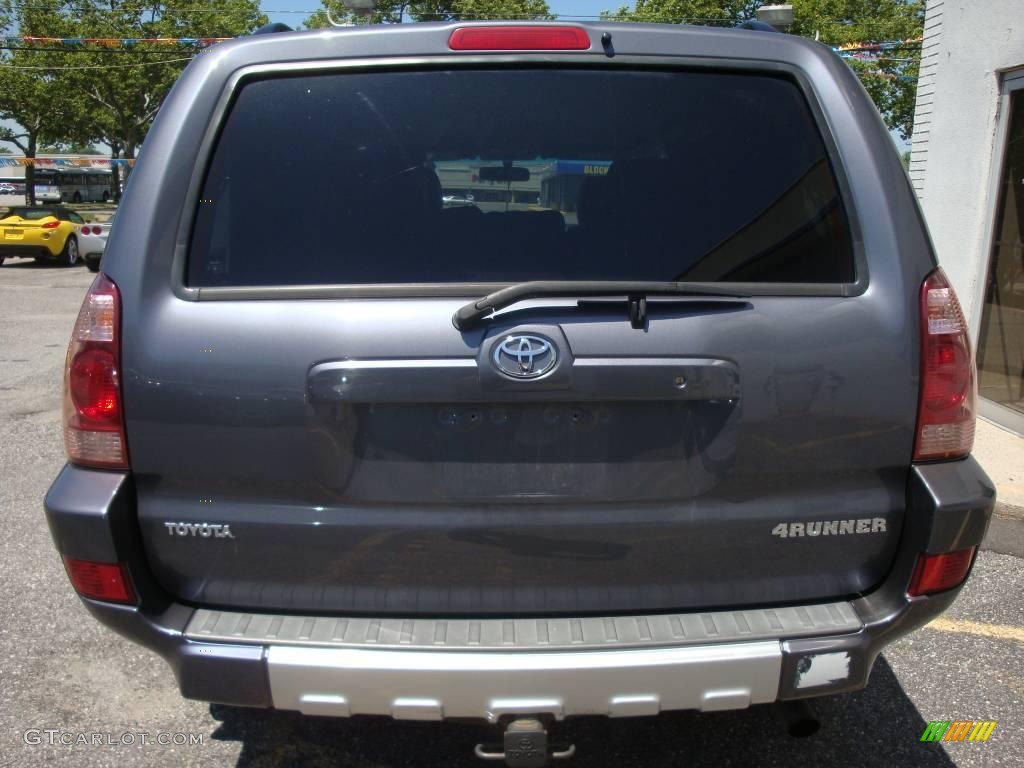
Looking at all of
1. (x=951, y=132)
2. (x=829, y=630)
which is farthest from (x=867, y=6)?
(x=829, y=630)

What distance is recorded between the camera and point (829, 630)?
2.04 metres

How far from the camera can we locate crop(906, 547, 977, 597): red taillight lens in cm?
207

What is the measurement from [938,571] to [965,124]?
20.4 feet

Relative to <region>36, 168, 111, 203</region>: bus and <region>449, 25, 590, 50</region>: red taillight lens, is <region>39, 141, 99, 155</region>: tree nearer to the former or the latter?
<region>36, 168, 111, 203</region>: bus

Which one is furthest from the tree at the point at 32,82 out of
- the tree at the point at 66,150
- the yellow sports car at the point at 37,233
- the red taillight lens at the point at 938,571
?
the red taillight lens at the point at 938,571

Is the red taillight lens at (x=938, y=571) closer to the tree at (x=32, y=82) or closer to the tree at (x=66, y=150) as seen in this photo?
the tree at (x=32, y=82)

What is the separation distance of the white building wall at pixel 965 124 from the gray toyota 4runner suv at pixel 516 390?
18.2 feet

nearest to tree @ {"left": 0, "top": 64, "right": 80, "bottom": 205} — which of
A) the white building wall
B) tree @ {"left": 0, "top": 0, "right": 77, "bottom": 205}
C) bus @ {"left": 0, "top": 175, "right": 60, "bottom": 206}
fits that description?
tree @ {"left": 0, "top": 0, "right": 77, "bottom": 205}

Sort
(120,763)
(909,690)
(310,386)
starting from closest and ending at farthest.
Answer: (310,386) → (120,763) → (909,690)

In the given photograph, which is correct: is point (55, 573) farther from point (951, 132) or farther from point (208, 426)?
→ point (951, 132)

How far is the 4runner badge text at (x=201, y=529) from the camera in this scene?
6.62 feet

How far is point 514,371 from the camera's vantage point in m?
1.90

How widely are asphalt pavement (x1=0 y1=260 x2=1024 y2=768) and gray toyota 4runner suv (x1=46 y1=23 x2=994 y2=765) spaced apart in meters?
0.86

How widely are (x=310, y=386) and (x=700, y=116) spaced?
3.89ft
